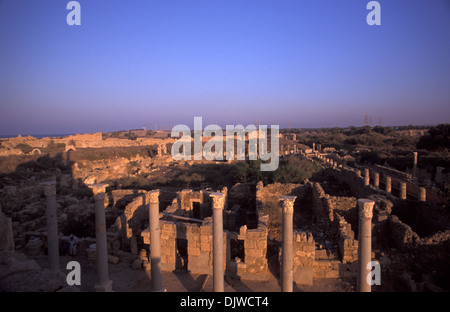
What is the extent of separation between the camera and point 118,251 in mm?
9758

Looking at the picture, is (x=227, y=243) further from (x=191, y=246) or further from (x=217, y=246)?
(x=217, y=246)

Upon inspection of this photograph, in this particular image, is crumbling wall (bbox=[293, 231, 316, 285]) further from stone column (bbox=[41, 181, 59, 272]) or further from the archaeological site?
stone column (bbox=[41, 181, 59, 272])

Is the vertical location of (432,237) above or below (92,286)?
above

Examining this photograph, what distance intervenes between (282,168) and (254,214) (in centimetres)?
741

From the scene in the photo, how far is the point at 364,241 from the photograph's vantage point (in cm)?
630

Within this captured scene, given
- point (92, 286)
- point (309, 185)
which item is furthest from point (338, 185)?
point (92, 286)

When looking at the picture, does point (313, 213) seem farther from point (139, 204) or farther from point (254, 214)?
point (139, 204)

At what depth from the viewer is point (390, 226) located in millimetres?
10078

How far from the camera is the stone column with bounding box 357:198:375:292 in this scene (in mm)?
6238

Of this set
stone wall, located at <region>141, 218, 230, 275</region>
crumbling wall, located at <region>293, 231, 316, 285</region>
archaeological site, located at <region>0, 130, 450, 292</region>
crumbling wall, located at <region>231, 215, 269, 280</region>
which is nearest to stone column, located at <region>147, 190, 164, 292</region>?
archaeological site, located at <region>0, 130, 450, 292</region>

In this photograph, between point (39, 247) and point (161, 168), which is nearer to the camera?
point (39, 247)

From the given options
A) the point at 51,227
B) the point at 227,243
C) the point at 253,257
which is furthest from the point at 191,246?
the point at 51,227
